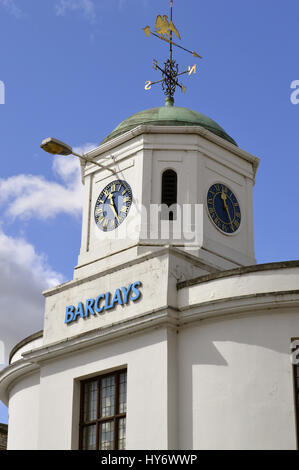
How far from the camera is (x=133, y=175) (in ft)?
94.4

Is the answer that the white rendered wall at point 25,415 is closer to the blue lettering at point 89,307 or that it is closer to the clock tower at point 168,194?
the blue lettering at point 89,307

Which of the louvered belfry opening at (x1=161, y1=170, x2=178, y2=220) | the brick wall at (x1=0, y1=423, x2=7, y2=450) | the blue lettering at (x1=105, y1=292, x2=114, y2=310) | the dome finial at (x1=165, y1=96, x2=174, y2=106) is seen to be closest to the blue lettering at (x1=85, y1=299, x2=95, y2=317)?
the blue lettering at (x1=105, y1=292, x2=114, y2=310)

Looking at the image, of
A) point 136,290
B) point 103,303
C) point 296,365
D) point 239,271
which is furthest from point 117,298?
point 296,365

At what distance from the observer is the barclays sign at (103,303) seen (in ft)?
84.6

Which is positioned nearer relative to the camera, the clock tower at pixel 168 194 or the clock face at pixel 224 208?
the clock tower at pixel 168 194

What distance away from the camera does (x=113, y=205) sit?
2911cm

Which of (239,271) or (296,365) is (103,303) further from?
(296,365)

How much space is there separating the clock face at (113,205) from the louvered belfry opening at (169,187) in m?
1.13

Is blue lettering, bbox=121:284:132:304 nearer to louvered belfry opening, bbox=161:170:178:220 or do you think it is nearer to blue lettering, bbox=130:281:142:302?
blue lettering, bbox=130:281:142:302

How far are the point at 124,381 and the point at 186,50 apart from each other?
12795 millimetres

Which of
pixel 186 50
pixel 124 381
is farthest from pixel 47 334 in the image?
pixel 186 50

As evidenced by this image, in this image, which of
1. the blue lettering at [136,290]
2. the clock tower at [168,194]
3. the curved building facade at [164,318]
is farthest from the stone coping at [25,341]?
the blue lettering at [136,290]

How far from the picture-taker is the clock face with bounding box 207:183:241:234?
28797mm
